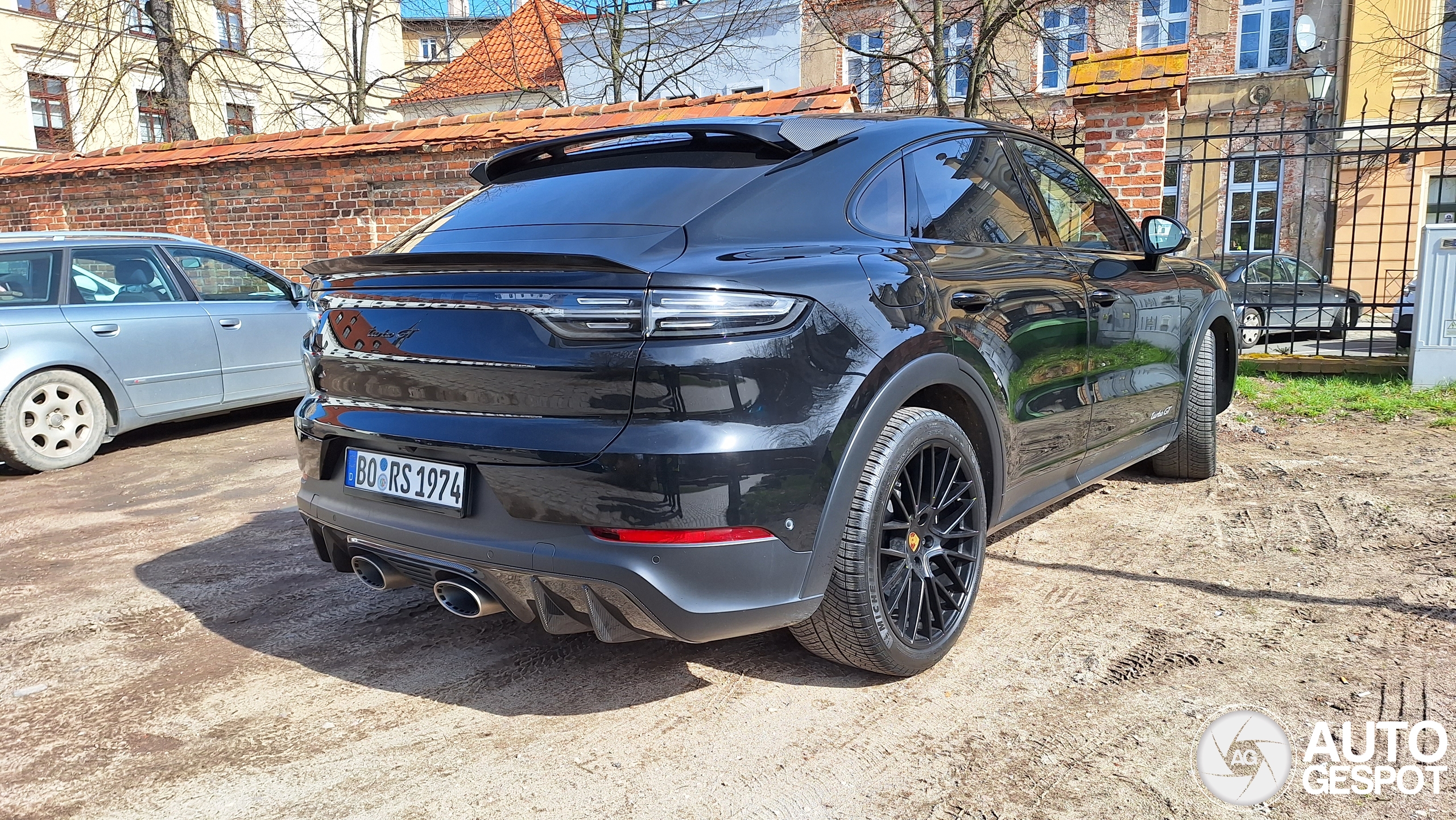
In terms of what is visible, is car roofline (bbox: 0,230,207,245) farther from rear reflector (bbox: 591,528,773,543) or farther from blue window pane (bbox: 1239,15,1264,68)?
blue window pane (bbox: 1239,15,1264,68)

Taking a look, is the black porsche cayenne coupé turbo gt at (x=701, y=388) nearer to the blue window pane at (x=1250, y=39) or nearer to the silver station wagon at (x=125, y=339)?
the silver station wagon at (x=125, y=339)

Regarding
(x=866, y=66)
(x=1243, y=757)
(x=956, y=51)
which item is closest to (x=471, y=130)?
(x=1243, y=757)

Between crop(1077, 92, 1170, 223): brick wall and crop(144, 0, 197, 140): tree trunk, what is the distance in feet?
47.0

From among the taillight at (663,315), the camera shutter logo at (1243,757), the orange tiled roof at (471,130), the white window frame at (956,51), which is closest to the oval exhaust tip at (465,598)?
the taillight at (663,315)

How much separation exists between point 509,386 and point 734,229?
679mm

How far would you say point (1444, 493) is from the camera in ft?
15.3

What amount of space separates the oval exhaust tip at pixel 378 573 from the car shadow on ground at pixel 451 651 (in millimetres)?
339

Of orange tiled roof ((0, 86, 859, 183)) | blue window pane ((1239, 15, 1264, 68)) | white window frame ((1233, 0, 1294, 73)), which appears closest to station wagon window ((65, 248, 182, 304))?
orange tiled roof ((0, 86, 859, 183))

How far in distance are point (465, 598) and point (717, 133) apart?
1458 mm

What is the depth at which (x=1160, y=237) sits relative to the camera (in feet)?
13.4

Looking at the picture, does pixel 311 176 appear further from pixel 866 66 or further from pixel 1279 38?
pixel 1279 38

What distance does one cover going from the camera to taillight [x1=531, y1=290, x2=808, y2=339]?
7.35 ft

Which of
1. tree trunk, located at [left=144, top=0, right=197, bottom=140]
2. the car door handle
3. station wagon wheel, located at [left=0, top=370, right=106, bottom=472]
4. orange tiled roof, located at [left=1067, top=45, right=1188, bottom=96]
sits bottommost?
station wagon wheel, located at [left=0, top=370, right=106, bottom=472]

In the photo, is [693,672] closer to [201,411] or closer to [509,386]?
[509,386]
